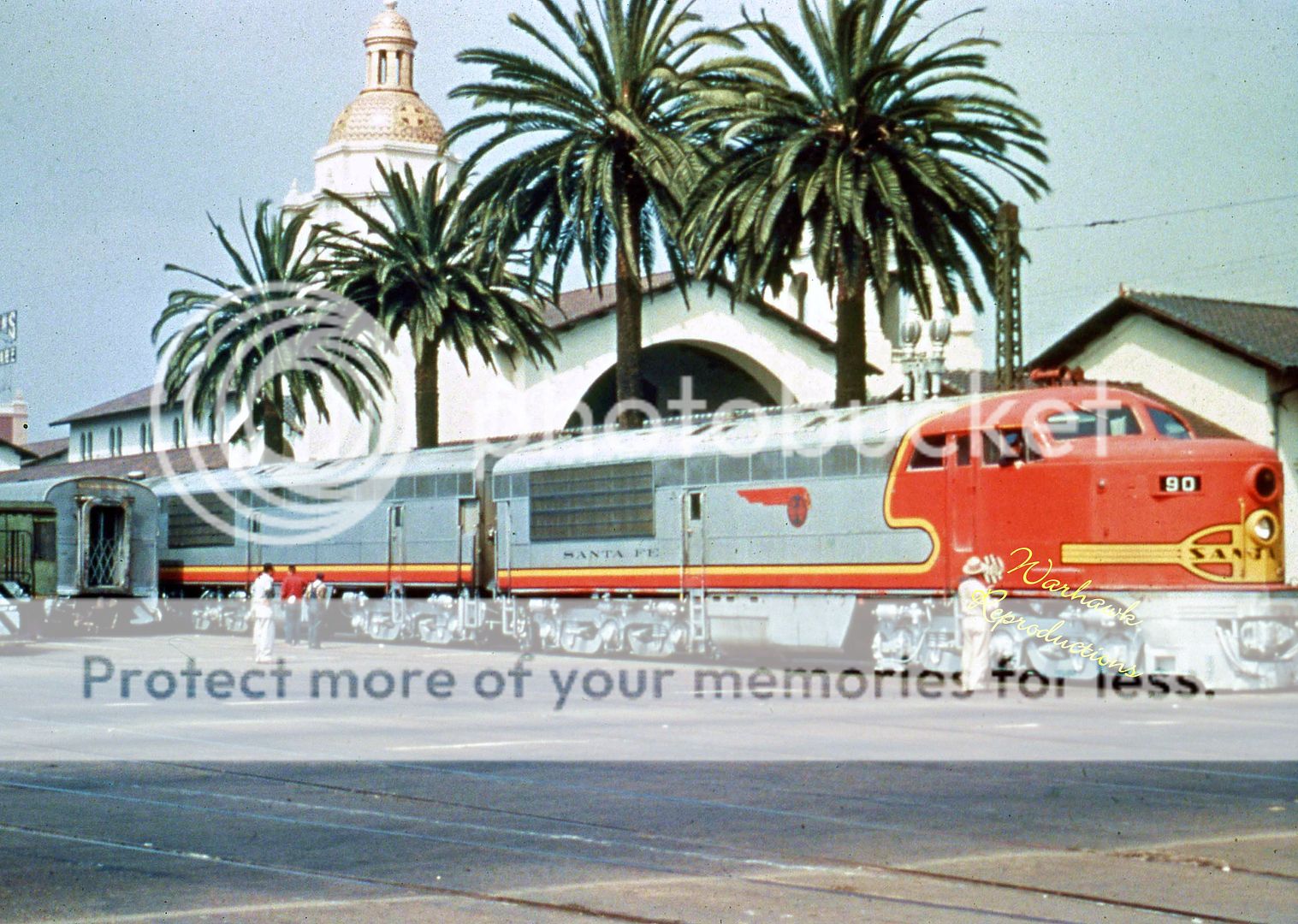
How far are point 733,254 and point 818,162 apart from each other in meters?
3.70

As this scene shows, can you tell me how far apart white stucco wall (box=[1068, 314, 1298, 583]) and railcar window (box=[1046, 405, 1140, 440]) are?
73.2 feet

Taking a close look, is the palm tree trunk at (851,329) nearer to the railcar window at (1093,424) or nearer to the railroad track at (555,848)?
the railcar window at (1093,424)

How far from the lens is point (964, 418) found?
23.6 metres

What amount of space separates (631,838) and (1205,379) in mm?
39164

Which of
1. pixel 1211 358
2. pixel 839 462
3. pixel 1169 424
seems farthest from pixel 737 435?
pixel 1211 358

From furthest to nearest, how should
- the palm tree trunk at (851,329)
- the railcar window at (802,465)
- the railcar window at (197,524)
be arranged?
the railcar window at (197,524)
the palm tree trunk at (851,329)
the railcar window at (802,465)

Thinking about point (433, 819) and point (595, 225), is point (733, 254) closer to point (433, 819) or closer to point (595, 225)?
point (595, 225)

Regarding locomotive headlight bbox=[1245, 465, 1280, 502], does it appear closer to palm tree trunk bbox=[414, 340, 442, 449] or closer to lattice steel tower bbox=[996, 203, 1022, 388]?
lattice steel tower bbox=[996, 203, 1022, 388]

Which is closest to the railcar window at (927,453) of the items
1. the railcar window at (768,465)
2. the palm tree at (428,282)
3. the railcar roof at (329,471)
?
the railcar window at (768,465)

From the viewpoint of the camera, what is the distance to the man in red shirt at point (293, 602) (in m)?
35.4

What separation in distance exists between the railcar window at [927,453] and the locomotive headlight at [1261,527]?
4286 millimetres

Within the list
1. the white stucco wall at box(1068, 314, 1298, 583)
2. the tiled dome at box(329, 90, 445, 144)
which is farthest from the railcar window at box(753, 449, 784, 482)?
the tiled dome at box(329, 90, 445, 144)

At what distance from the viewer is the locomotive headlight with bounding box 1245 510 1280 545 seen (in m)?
21.4

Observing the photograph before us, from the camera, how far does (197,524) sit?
43.2 m
